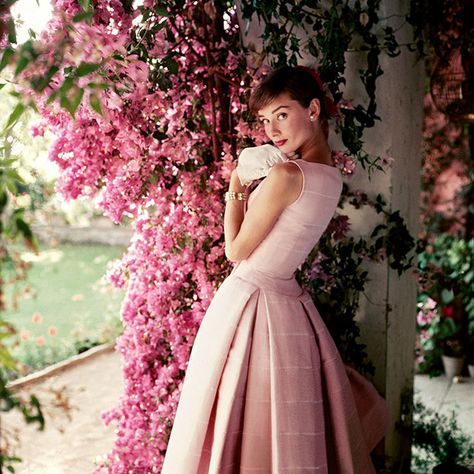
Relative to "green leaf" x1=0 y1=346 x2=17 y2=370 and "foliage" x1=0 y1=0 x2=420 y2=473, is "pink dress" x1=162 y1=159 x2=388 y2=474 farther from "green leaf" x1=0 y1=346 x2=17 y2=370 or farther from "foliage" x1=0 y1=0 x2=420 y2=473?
"green leaf" x1=0 y1=346 x2=17 y2=370

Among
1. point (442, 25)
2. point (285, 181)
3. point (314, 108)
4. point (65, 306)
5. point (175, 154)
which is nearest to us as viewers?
point (285, 181)

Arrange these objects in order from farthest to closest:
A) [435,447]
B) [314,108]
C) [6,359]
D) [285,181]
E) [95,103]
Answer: [435,447], [314,108], [285,181], [95,103], [6,359]

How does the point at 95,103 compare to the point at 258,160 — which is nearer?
the point at 95,103

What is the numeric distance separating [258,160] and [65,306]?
595 cm

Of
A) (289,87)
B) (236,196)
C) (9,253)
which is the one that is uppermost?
(289,87)

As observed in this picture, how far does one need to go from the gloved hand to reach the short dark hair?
140 millimetres

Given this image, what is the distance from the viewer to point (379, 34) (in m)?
2.52

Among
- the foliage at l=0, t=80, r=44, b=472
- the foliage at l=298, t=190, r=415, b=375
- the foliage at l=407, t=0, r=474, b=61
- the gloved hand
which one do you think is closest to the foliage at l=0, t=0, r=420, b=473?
the foliage at l=298, t=190, r=415, b=375

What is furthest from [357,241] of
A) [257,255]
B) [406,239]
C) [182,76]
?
[182,76]

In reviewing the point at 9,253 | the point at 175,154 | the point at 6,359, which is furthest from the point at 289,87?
the point at 6,359

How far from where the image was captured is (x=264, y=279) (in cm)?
210

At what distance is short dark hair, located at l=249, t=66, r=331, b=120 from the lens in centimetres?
203

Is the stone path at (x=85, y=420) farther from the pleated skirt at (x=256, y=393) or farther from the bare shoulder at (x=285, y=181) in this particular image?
the bare shoulder at (x=285, y=181)

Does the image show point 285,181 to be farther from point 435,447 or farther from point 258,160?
point 435,447
